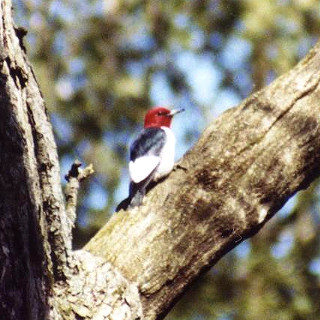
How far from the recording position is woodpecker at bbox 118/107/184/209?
464cm

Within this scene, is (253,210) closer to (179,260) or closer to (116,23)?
(179,260)

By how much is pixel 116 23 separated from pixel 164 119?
2690 millimetres

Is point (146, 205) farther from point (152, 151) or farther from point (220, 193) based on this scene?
point (152, 151)

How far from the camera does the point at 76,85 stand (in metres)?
8.55

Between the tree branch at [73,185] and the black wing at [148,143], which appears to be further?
the black wing at [148,143]

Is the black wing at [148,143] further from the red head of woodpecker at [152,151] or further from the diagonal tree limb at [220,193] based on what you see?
the diagonal tree limb at [220,193]

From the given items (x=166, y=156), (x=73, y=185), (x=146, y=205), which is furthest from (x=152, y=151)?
(x=73, y=185)

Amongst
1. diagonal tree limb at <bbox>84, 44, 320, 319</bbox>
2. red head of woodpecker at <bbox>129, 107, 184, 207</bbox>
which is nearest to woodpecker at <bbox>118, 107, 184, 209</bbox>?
red head of woodpecker at <bbox>129, 107, 184, 207</bbox>

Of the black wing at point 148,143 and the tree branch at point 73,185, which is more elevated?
the black wing at point 148,143

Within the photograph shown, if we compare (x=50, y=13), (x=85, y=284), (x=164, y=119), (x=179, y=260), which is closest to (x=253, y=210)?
(x=179, y=260)

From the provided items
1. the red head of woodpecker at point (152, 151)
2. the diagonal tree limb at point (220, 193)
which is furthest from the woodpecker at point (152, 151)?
the diagonal tree limb at point (220, 193)

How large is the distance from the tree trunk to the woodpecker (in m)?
0.62

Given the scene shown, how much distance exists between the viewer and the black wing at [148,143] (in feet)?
18.0

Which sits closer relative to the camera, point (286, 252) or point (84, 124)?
point (286, 252)
